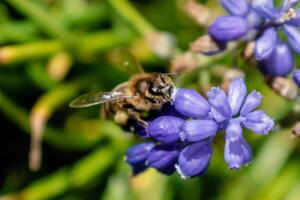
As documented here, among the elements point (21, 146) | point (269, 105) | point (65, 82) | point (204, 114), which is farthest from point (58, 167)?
point (204, 114)

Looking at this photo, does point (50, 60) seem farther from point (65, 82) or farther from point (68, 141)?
point (68, 141)

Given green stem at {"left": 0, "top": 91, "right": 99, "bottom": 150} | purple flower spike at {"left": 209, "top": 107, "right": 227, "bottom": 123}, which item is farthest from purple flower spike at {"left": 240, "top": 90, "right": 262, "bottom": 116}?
green stem at {"left": 0, "top": 91, "right": 99, "bottom": 150}

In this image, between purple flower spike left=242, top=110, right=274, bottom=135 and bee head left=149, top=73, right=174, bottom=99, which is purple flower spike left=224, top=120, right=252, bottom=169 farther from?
bee head left=149, top=73, right=174, bottom=99

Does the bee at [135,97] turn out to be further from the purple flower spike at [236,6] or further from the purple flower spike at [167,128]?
the purple flower spike at [236,6]

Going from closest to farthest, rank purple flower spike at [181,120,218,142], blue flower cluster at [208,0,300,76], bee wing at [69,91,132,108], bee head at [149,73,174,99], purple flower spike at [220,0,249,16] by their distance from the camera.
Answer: purple flower spike at [181,120,218,142]
bee head at [149,73,174,99]
bee wing at [69,91,132,108]
blue flower cluster at [208,0,300,76]
purple flower spike at [220,0,249,16]

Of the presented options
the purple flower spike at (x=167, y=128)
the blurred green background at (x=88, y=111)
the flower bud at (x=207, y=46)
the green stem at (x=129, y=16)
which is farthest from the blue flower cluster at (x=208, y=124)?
the green stem at (x=129, y=16)

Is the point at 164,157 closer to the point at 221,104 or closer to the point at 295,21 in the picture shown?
the point at 221,104
